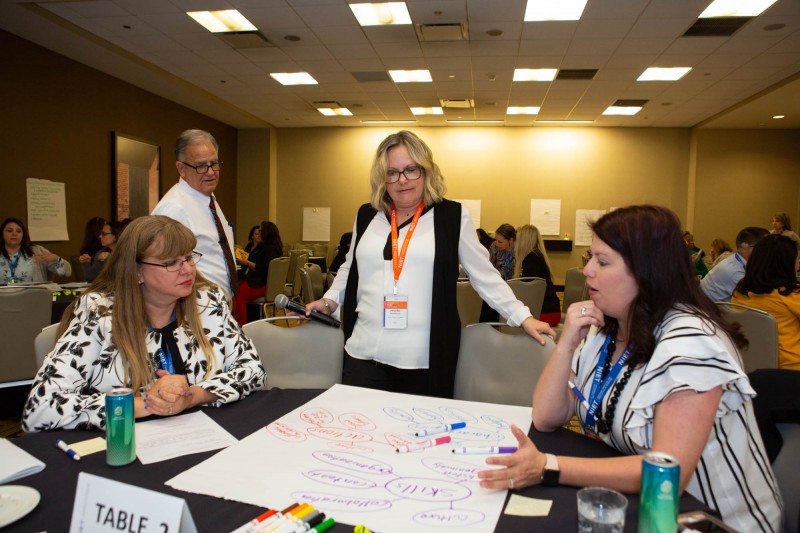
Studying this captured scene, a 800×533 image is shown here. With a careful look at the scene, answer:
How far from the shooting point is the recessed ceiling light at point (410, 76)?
8.32 metres

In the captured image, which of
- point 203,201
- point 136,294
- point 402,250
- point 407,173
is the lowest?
point 136,294

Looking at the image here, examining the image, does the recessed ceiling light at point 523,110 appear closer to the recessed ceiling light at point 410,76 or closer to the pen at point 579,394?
the recessed ceiling light at point 410,76

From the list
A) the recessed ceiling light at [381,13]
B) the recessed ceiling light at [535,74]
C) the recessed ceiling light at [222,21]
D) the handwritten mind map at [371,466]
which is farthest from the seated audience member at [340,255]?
the handwritten mind map at [371,466]

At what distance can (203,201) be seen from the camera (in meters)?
2.96

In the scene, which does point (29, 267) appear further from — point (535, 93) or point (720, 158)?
point (720, 158)

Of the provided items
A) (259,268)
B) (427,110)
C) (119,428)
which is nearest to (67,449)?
(119,428)

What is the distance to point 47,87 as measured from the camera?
7.31 metres

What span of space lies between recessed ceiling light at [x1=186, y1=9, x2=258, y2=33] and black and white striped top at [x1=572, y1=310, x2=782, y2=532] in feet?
20.4

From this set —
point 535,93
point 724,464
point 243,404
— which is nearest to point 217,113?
point 535,93

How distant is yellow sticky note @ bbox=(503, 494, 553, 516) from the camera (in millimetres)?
1061

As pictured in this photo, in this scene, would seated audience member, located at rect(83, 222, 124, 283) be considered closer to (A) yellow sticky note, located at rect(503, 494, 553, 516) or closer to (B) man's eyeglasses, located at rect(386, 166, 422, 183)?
(B) man's eyeglasses, located at rect(386, 166, 422, 183)

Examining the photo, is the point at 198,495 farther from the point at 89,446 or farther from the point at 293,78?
the point at 293,78

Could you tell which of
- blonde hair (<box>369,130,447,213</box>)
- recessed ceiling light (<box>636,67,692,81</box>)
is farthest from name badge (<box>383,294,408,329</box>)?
recessed ceiling light (<box>636,67,692,81</box>)

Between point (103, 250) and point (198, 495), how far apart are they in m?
5.19
